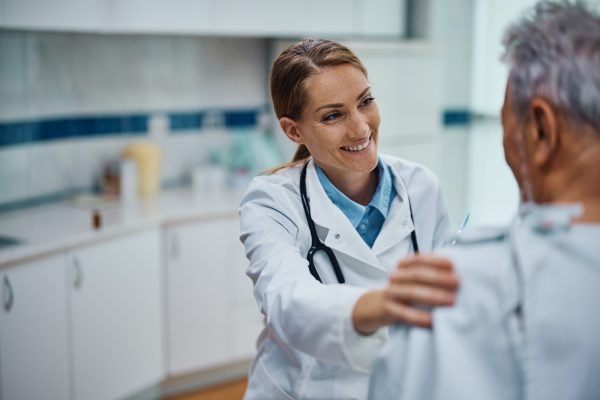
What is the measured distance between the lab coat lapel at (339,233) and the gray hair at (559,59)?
2.12 ft

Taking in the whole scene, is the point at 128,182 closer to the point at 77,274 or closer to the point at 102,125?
the point at 102,125

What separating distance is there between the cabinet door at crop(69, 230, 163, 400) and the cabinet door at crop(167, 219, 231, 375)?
0.08m

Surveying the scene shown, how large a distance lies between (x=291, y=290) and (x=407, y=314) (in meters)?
0.30

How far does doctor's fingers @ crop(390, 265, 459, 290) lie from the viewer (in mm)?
949

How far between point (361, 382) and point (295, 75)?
0.68 m

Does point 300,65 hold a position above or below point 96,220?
above

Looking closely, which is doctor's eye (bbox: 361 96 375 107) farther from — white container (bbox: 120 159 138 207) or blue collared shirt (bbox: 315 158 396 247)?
white container (bbox: 120 159 138 207)

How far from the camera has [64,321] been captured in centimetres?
290

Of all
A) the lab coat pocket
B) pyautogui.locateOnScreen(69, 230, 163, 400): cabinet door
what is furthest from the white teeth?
pyautogui.locateOnScreen(69, 230, 163, 400): cabinet door

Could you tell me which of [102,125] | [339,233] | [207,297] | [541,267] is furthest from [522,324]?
[102,125]

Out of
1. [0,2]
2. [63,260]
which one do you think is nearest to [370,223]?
[63,260]

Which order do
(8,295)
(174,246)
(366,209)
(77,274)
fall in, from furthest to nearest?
(174,246) → (77,274) → (8,295) → (366,209)

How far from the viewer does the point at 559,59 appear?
927 mm

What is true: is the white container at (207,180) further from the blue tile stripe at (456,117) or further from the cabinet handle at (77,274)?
the blue tile stripe at (456,117)
